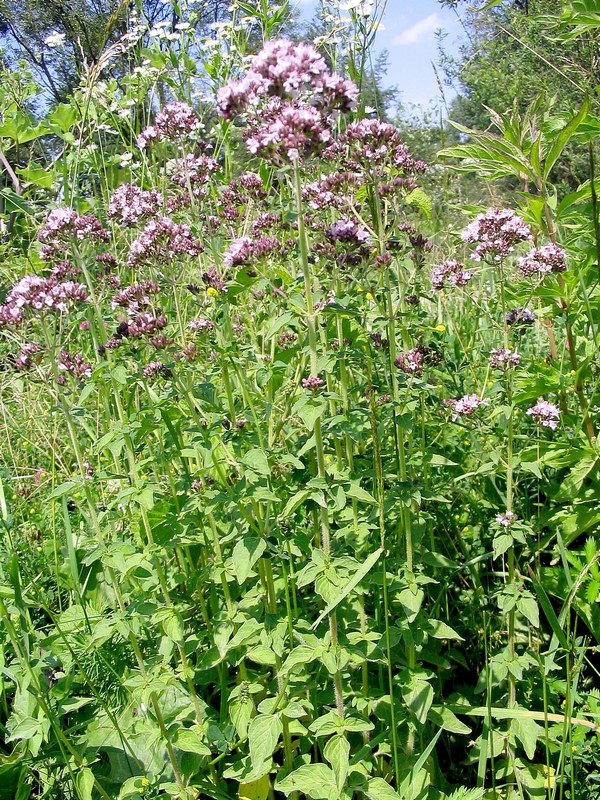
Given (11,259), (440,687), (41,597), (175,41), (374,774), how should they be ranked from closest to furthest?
1. (374,774)
2. (440,687)
3. (41,597)
4. (11,259)
5. (175,41)

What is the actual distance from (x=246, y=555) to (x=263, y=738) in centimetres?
53

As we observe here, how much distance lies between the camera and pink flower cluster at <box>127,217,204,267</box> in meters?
2.61

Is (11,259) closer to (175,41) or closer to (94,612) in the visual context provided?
(175,41)

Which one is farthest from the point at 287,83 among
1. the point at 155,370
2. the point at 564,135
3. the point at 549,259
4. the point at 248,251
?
the point at 549,259

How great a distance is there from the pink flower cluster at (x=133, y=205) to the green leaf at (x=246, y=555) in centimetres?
168

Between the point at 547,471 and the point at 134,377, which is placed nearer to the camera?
the point at 134,377

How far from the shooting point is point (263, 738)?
6.42 ft

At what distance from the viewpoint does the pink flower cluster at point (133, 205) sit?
3086 mm

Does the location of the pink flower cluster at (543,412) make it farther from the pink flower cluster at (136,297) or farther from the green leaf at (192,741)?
the green leaf at (192,741)

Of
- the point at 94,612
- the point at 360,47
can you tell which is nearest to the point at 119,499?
the point at 94,612

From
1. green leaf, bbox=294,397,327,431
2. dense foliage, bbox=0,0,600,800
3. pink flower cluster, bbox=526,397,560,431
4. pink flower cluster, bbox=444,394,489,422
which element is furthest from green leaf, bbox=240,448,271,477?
pink flower cluster, bbox=526,397,560,431

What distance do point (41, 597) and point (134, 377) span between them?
3.76 feet

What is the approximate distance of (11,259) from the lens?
5141mm

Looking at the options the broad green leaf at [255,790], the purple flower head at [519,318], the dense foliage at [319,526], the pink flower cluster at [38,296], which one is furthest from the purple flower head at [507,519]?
the pink flower cluster at [38,296]
